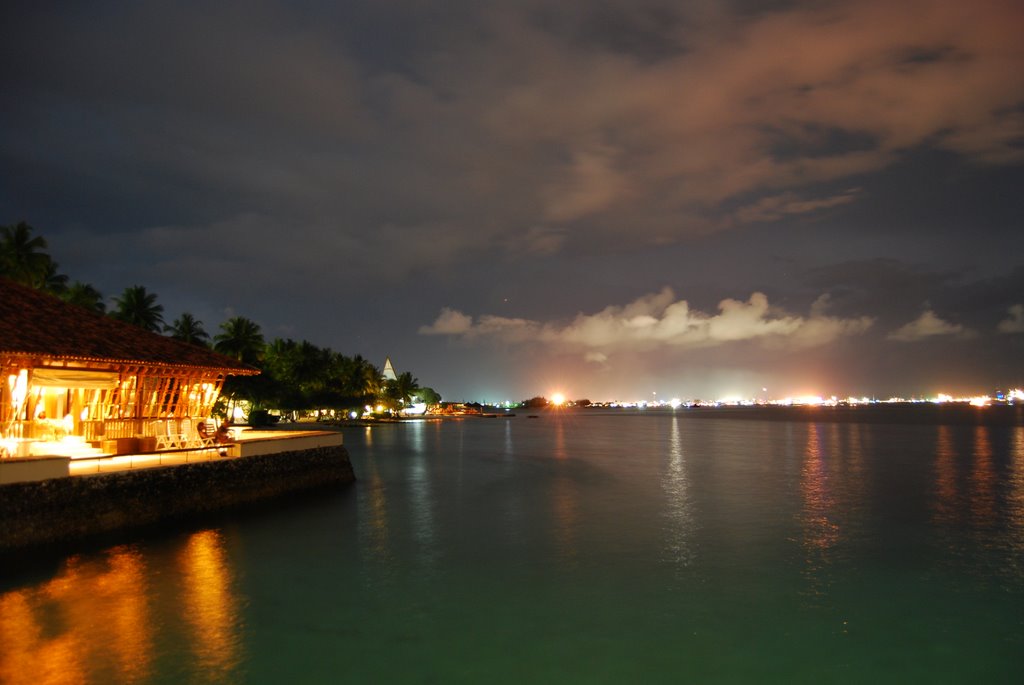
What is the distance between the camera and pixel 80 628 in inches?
461

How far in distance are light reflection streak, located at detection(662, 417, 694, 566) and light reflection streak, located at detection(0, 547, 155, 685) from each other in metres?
12.9

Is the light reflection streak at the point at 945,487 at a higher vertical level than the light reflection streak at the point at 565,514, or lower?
lower

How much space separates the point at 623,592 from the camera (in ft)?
49.1

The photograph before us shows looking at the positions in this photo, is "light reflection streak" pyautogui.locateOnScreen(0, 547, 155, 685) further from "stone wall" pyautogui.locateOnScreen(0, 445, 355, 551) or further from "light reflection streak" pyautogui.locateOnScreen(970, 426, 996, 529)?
"light reflection streak" pyautogui.locateOnScreen(970, 426, 996, 529)

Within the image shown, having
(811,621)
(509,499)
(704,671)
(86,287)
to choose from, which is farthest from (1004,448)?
(86,287)

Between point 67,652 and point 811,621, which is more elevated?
point 67,652

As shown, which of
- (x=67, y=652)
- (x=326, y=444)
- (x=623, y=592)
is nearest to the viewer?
(x=67, y=652)

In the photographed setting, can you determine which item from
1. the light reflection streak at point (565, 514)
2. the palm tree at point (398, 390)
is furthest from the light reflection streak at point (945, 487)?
the palm tree at point (398, 390)

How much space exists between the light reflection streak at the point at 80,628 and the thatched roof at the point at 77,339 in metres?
6.07

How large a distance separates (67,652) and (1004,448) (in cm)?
6765

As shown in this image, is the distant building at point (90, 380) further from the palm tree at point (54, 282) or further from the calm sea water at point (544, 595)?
the palm tree at point (54, 282)

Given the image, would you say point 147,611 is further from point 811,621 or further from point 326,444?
point 326,444

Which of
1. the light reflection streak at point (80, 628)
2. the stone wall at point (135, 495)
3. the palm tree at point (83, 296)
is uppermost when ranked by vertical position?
the palm tree at point (83, 296)

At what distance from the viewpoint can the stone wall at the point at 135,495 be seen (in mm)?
15492
